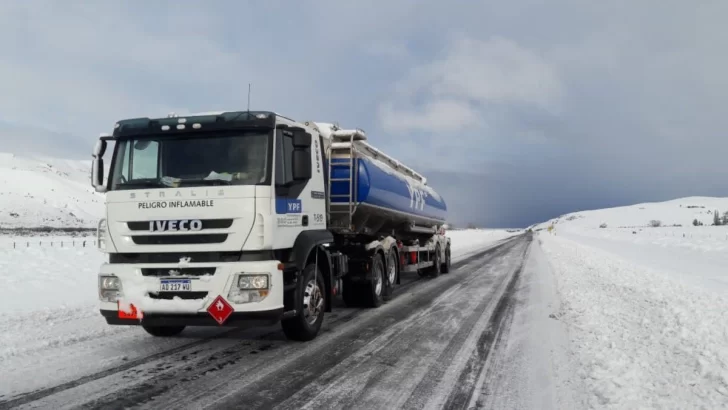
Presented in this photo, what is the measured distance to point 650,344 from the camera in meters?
6.20

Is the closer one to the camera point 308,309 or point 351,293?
point 308,309

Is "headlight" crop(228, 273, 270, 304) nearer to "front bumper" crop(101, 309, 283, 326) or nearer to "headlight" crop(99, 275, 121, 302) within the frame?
"front bumper" crop(101, 309, 283, 326)

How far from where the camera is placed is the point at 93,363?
5.67 metres

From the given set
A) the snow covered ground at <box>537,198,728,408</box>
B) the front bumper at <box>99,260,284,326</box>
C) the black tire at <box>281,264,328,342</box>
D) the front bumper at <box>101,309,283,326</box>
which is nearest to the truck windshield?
the front bumper at <box>99,260,284,326</box>

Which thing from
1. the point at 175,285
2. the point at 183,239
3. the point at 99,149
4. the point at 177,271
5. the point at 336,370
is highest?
the point at 99,149

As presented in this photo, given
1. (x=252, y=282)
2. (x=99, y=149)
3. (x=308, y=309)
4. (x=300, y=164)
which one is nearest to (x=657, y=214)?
(x=308, y=309)

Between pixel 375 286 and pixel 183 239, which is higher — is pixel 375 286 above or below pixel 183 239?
below

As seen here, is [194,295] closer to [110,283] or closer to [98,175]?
[110,283]

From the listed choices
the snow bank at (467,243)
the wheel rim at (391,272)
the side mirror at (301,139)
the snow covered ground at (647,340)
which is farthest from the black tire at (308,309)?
the snow bank at (467,243)

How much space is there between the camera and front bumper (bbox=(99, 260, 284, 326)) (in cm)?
575

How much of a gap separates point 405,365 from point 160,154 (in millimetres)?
4158

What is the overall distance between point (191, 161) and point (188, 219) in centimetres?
85

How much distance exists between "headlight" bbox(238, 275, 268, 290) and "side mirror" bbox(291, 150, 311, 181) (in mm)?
1467

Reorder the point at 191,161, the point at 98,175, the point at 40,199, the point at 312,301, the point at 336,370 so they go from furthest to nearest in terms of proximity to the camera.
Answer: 1. the point at 40,199
2. the point at 312,301
3. the point at 98,175
4. the point at 191,161
5. the point at 336,370
